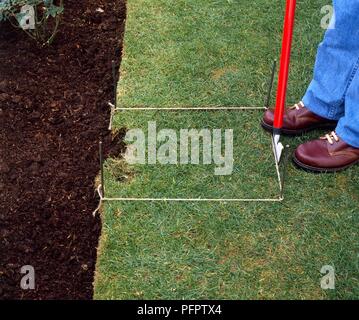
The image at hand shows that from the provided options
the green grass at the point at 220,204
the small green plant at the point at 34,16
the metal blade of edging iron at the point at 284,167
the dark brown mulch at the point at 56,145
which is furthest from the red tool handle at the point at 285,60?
the small green plant at the point at 34,16

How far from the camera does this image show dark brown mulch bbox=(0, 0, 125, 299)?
2650 millimetres

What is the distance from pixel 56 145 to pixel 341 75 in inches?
58.4

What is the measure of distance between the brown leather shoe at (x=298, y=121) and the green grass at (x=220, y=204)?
60 mm

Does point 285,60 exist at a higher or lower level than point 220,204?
higher

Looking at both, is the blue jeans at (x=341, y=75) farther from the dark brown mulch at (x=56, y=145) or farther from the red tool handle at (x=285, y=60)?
the dark brown mulch at (x=56, y=145)

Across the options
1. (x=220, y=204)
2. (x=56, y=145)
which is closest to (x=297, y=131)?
(x=220, y=204)

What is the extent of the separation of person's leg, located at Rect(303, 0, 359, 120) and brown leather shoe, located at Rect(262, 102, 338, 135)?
4 centimetres

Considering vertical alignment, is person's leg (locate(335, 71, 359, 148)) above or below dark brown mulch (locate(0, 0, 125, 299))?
above

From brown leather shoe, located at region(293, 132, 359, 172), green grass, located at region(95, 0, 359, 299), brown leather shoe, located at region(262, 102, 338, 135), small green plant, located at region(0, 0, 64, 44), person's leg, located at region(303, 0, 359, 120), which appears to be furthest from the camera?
small green plant, located at region(0, 0, 64, 44)

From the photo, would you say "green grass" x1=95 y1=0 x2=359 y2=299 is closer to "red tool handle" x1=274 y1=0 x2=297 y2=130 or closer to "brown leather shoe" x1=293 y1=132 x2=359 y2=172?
"brown leather shoe" x1=293 y1=132 x2=359 y2=172

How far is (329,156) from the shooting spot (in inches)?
119

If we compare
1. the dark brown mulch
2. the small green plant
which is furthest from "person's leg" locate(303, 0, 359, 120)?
the small green plant

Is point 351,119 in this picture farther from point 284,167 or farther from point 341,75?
point 284,167
